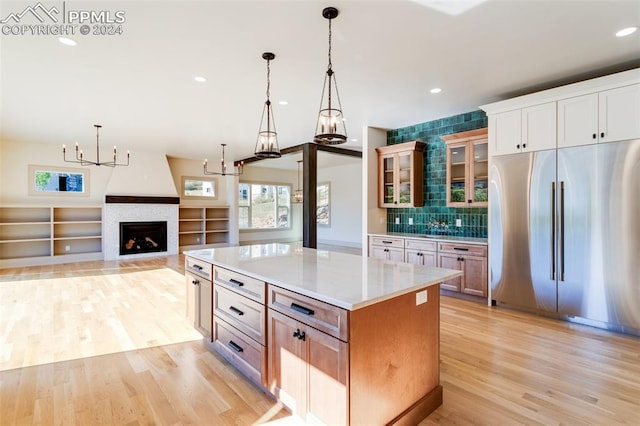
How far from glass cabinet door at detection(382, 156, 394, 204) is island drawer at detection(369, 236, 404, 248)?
725 mm

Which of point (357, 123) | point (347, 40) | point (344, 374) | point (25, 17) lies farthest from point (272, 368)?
point (357, 123)

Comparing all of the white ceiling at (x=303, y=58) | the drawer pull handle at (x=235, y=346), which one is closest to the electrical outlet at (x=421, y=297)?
the drawer pull handle at (x=235, y=346)

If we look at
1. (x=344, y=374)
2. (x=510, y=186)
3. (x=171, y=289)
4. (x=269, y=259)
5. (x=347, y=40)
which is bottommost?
(x=171, y=289)

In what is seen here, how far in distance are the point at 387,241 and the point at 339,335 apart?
383 cm

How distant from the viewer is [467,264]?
4309 mm

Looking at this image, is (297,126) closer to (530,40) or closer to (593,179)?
(530,40)

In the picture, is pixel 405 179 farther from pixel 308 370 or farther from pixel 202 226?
pixel 202 226

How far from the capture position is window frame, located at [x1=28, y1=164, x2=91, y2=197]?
23.6 ft

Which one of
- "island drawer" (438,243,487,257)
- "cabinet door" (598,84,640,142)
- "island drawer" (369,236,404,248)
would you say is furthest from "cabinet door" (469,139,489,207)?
"cabinet door" (598,84,640,142)

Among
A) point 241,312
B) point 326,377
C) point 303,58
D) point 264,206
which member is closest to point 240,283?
point 241,312

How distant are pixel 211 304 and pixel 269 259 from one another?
668 mm

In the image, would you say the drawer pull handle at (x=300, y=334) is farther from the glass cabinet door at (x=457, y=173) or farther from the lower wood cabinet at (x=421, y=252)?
the glass cabinet door at (x=457, y=173)

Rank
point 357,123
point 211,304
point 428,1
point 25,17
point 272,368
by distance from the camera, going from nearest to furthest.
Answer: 1. point 272,368
2. point 428,1
3. point 25,17
4. point 211,304
5. point 357,123

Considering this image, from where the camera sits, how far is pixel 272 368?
2031mm
